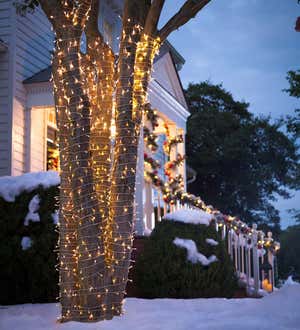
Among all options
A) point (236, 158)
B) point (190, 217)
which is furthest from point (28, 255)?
point (236, 158)

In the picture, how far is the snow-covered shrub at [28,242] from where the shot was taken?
264 inches

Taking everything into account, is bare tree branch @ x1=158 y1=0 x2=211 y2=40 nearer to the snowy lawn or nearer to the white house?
the snowy lawn

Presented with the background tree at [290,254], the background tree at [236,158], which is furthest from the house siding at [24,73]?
the background tree at [290,254]

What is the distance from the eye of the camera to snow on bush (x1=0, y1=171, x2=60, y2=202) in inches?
279

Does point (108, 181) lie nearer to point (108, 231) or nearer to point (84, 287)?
point (108, 231)

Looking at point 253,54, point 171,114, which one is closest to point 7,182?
point 171,114

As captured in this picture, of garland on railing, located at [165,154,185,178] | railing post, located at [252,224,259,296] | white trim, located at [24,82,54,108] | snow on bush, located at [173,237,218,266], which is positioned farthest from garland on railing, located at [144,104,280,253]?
snow on bush, located at [173,237,218,266]

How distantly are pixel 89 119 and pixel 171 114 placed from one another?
7.86 m

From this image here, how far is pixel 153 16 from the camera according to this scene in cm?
552

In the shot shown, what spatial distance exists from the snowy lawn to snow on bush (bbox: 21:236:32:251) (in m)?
0.76

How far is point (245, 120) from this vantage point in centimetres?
3016

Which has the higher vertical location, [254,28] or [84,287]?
[254,28]

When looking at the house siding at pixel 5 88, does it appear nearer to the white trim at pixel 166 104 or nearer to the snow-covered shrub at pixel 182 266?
the white trim at pixel 166 104

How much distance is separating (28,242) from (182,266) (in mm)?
1974
